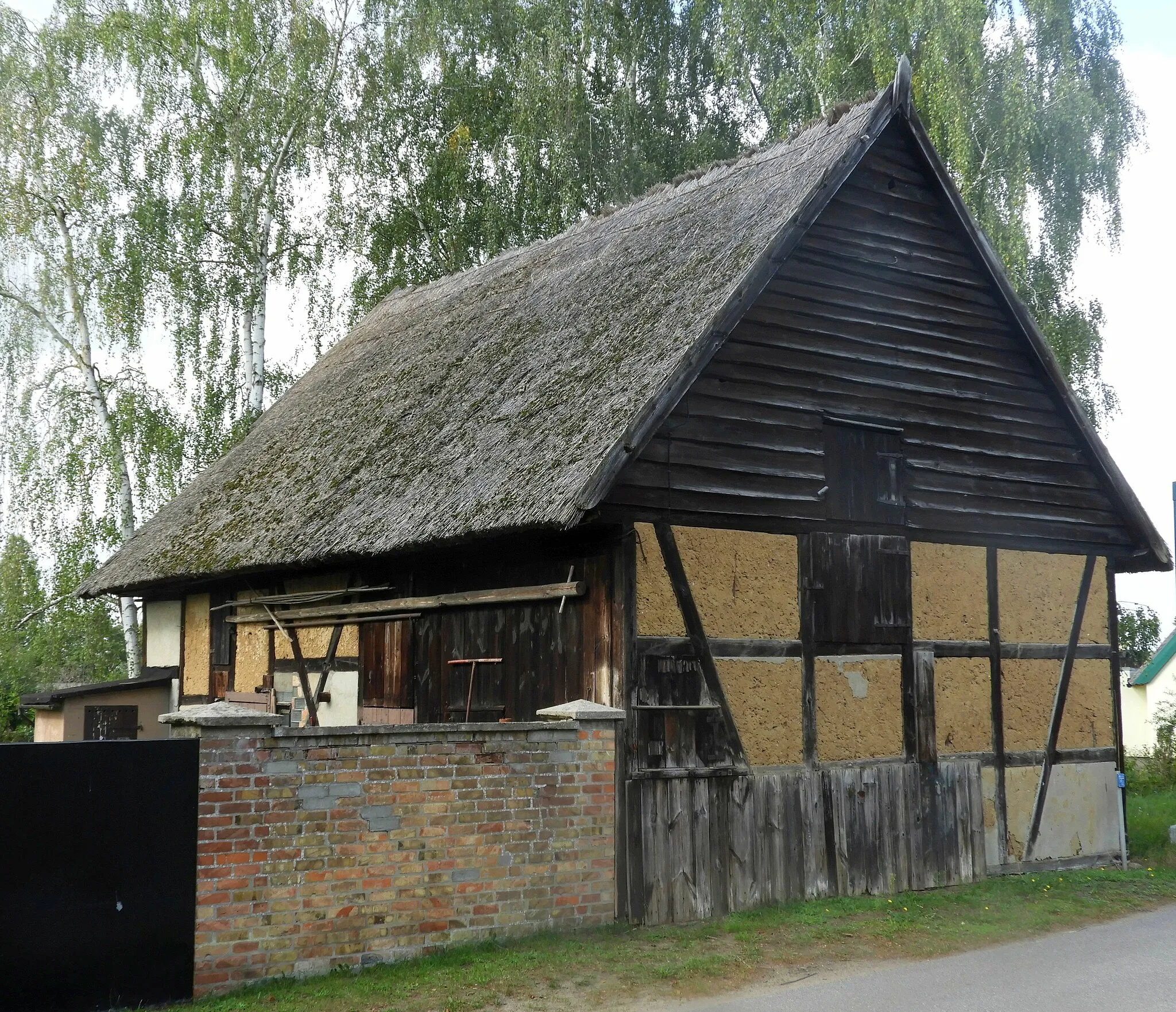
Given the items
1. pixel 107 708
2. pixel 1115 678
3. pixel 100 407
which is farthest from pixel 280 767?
pixel 100 407

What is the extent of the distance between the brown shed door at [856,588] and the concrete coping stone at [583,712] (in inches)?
80.4

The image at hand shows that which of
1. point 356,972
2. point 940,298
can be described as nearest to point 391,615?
point 356,972

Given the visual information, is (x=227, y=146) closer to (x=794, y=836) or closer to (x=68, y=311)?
(x=68, y=311)

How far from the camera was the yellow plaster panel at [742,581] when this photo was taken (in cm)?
905

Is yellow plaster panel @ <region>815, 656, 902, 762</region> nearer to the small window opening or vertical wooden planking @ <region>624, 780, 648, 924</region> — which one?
the small window opening

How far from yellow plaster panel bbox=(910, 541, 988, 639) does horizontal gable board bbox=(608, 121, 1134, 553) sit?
17cm

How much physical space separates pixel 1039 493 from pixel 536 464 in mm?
5001

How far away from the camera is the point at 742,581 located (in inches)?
367

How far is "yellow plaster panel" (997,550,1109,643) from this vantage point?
1104cm

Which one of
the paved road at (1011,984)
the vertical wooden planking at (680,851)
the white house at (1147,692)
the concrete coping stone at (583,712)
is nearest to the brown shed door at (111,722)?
the concrete coping stone at (583,712)

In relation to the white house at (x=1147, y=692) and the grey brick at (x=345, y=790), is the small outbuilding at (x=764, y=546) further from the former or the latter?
the white house at (x=1147, y=692)

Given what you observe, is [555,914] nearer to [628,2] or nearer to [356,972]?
[356,972]

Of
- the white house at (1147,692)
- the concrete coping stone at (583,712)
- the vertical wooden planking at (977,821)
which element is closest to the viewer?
the concrete coping stone at (583,712)

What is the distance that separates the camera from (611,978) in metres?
7.06
